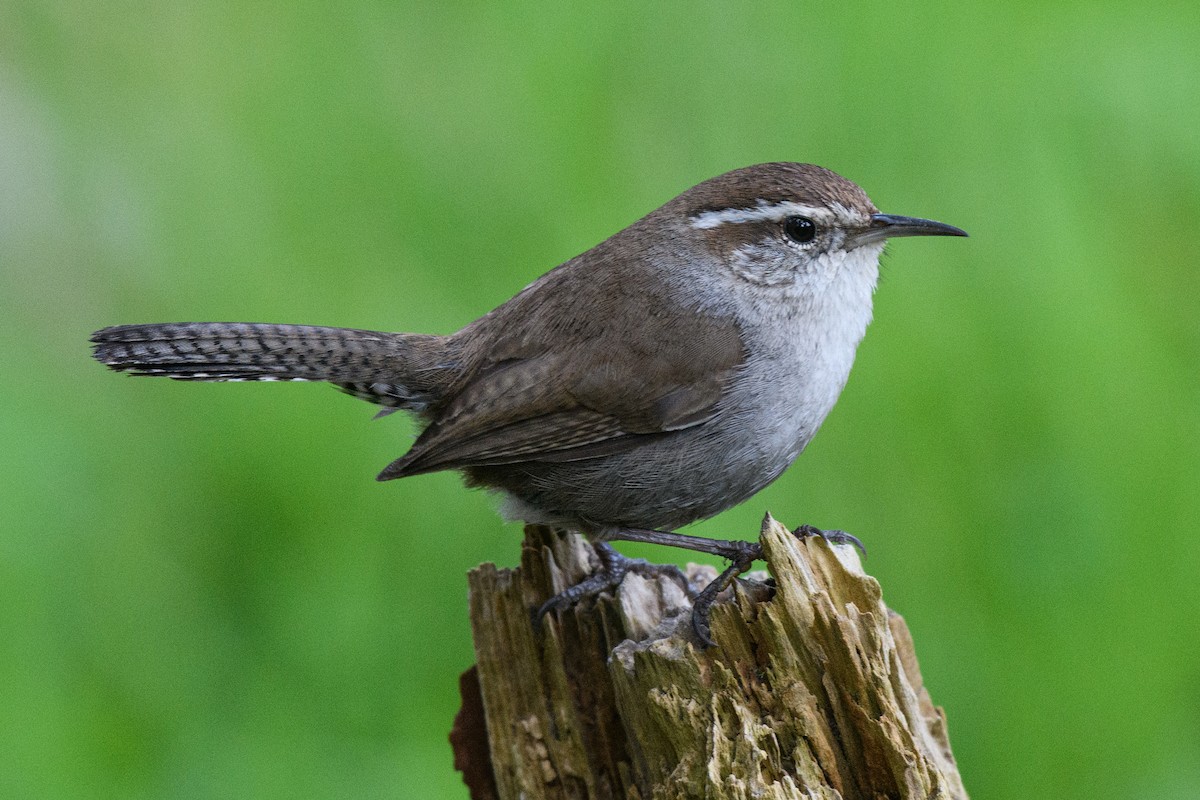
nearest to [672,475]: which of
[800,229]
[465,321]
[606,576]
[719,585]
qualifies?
[606,576]

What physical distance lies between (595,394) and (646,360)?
20 cm

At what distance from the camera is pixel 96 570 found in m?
6.03

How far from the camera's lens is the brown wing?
4.72 metres

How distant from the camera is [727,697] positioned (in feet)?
12.9

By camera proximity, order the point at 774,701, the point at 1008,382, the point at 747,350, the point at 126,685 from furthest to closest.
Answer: the point at 1008,382
the point at 126,685
the point at 747,350
the point at 774,701

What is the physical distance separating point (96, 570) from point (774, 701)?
332 cm

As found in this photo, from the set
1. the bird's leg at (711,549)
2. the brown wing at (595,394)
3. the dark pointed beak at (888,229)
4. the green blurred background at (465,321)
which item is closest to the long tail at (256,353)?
the brown wing at (595,394)

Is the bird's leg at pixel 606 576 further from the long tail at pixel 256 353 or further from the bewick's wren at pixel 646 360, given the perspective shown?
the long tail at pixel 256 353

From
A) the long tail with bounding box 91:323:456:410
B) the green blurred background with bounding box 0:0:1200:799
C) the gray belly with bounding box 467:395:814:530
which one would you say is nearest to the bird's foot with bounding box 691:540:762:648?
the gray belly with bounding box 467:395:814:530

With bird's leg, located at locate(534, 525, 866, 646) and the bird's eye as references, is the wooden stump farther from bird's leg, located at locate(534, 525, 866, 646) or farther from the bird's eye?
the bird's eye

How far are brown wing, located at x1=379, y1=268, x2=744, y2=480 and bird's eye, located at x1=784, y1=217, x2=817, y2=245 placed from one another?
0.38 m

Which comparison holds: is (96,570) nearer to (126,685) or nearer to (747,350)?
(126,685)

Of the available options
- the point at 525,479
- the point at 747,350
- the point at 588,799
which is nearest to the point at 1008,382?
the point at 747,350

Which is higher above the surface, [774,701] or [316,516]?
[316,516]
